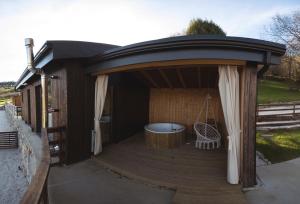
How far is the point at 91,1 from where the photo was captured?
25.7 ft

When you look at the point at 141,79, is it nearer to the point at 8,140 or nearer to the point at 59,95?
the point at 59,95

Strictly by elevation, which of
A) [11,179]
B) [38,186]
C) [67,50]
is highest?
[67,50]

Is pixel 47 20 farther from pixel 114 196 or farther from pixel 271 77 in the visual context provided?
pixel 271 77

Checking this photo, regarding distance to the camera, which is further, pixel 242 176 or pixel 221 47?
pixel 242 176

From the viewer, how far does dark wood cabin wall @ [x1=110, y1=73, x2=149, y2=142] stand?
23.6 feet

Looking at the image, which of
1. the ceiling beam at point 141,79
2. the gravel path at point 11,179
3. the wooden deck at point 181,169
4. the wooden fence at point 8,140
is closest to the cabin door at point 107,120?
the wooden deck at point 181,169

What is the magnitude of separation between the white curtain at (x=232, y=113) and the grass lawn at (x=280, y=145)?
2.72m

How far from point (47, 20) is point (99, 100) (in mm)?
5517

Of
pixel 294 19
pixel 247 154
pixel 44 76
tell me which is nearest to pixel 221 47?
pixel 247 154

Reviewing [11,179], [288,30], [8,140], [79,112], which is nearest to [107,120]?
[79,112]

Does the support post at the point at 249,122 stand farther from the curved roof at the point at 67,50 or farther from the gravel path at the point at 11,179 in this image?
the gravel path at the point at 11,179

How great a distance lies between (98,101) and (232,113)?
11.2 feet

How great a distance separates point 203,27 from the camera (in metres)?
13.2

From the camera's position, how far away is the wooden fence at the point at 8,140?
45.4 ft
